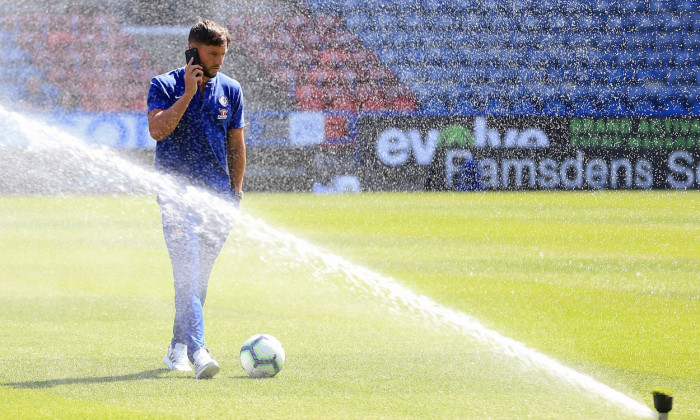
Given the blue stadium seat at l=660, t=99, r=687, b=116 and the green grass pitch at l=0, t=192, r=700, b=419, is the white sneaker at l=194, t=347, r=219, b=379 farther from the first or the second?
the blue stadium seat at l=660, t=99, r=687, b=116

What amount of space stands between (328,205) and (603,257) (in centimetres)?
675

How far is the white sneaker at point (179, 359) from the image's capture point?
16.5 feet

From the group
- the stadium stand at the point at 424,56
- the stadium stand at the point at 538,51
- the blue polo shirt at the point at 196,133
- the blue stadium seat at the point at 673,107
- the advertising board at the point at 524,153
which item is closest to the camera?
the blue polo shirt at the point at 196,133

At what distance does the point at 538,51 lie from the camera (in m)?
24.0

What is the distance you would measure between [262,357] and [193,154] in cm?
98

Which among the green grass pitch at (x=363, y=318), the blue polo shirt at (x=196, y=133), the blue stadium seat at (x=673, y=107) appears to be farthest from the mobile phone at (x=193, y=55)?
the blue stadium seat at (x=673, y=107)

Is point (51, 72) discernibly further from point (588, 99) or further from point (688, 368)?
point (688, 368)

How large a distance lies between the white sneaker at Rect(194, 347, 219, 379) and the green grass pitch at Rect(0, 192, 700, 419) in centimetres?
8

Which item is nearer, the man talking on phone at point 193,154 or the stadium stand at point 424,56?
the man talking on phone at point 193,154

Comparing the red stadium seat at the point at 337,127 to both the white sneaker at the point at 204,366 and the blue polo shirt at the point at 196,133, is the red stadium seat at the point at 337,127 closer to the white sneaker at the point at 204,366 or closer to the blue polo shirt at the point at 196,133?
the blue polo shirt at the point at 196,133

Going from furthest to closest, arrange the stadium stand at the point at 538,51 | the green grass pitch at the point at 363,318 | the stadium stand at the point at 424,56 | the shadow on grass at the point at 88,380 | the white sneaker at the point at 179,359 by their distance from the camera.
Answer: the stadium stand at the point at 538,51 < the stadium stand at the point at 424,56 < the white sneaker at the point at 179,359 < the shadow on grass at the point at 88,380 < the green grass pitch at the point at 363,318

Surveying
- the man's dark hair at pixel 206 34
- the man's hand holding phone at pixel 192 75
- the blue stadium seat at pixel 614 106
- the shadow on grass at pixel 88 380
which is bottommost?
the shadow on grass at pixel 88 380

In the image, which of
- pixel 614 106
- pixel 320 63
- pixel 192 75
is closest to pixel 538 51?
pixel 614 106

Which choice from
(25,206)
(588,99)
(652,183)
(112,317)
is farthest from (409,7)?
(112,317)
